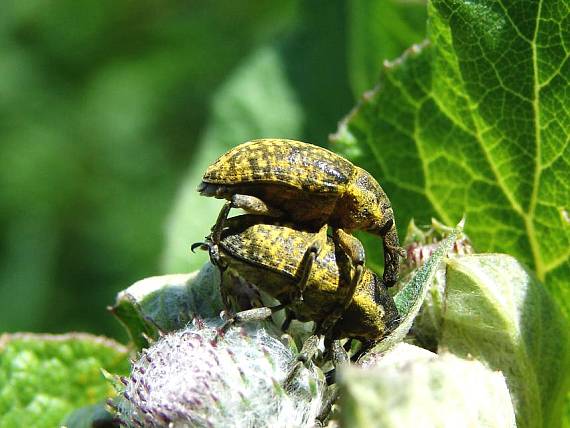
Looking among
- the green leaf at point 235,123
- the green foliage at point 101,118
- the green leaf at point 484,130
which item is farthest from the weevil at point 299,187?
the green foliage at point 101,118

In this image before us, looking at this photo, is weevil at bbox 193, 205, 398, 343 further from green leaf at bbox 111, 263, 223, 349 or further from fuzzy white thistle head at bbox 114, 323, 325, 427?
green leaf at bbox 111, 263, 223, 349

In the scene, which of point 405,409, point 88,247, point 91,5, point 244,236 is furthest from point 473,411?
point 91,5

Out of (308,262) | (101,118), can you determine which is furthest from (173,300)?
(101,118)

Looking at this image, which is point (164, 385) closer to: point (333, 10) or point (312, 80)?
point (312, 80)

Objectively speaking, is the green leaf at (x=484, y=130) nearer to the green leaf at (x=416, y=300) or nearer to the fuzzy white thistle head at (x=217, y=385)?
the green leaf at (x=416, y=300)

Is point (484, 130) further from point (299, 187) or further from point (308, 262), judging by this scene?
point (308, 262)

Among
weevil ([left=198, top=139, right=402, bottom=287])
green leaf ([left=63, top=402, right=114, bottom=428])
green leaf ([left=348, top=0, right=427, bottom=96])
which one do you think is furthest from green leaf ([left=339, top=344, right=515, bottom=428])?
green leaf ([left=348, top=0, right=427, bottom=96])
